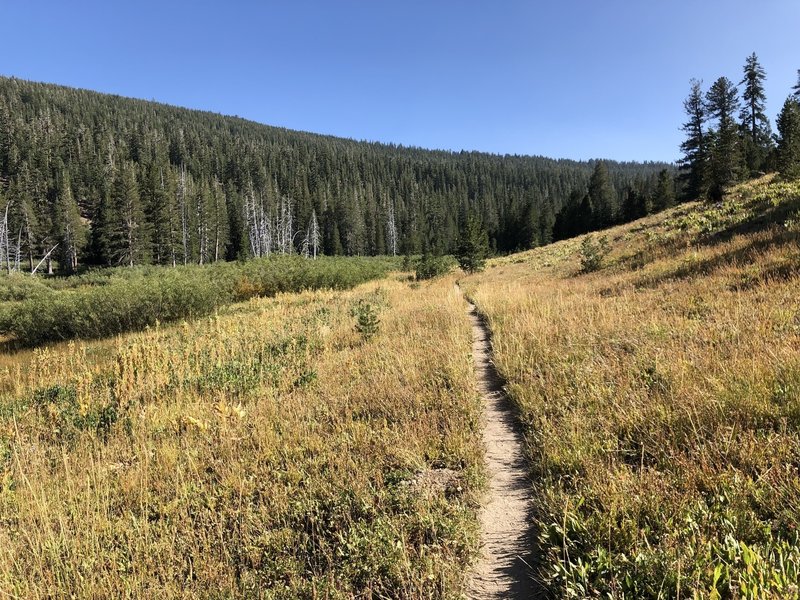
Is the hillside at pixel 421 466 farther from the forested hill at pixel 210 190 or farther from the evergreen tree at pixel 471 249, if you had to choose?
the forested hill at pixel 210 190

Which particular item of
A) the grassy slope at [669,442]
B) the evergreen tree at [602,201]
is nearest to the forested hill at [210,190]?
the evergreen tree at [602,201]

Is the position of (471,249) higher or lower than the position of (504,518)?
higher

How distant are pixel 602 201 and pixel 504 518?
78920mm

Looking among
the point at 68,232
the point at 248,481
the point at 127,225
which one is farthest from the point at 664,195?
the point at 68,232

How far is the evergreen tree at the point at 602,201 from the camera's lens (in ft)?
227

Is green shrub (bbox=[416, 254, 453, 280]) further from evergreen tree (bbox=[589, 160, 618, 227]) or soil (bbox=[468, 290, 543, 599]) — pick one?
evergreen tree (bbox=[589, 160, 618, 227])

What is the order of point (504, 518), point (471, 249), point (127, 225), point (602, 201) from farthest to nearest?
point (602, 201) < point (127, 225) < point (471, 249) < point (504, 518)

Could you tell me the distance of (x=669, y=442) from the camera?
3.55 meters

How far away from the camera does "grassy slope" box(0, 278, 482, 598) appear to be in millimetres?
2885

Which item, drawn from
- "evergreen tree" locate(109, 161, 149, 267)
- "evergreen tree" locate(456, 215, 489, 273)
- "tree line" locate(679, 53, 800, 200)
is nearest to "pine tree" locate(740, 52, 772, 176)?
"tree line" locate(679, 53, 800, 200)

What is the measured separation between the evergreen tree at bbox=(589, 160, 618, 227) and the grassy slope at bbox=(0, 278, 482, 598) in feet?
235

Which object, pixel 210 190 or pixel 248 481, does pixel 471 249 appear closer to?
pixel 248 481

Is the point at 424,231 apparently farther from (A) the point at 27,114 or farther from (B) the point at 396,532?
(A) the point at 27,114

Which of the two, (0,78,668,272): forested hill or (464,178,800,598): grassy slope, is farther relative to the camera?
(0,78,668,272): forested hill
